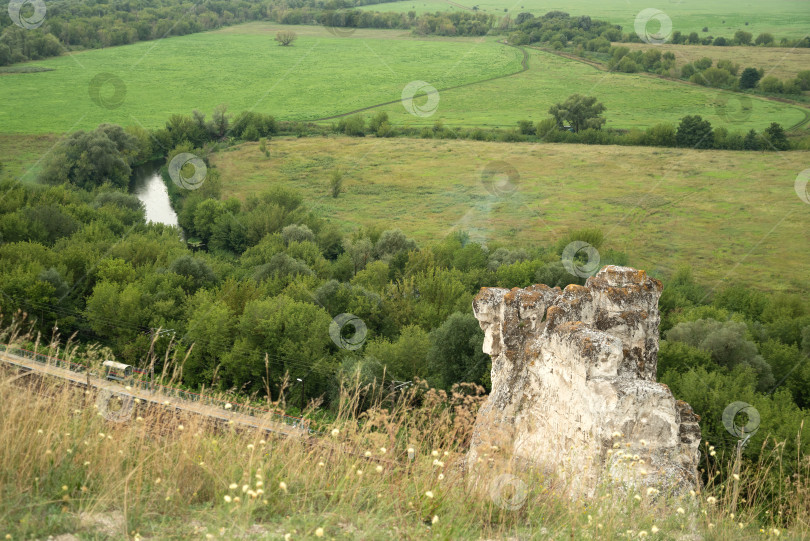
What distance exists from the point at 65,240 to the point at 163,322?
53.9 ft

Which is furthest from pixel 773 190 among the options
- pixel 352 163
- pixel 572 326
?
pixel 572 326

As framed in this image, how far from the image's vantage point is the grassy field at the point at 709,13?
154625mm

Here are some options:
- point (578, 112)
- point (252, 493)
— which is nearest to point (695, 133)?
point (578, 112)

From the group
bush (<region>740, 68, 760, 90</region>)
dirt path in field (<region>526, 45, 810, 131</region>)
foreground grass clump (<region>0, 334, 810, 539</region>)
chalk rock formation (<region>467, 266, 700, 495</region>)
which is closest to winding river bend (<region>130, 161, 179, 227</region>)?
chalk rock formation (<region>467, 266, 700, 495</region>)

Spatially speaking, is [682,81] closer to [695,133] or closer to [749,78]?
[749,78]

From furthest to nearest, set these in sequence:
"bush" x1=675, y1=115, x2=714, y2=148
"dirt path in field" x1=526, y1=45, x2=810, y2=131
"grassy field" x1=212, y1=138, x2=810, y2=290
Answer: "dirt path in field" x1=526, y1=45, x2=810, y2=131 < "bush" x1=675, y1=115, x2=714, y2=148 < "grassy field" x1=212, y1=138, x2=810, y2=290

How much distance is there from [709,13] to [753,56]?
56400mm

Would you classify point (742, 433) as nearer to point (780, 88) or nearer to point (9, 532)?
point (9, 532)

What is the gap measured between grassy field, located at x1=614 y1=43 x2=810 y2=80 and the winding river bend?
94221 mm

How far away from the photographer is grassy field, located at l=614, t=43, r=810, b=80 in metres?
121

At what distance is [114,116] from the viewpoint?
104375 mm

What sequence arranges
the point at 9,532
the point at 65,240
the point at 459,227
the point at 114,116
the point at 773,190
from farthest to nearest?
the point at 114,116 < the point at 773,190 < the point at 459,227 < the point at 65,240 < the point at 9,532

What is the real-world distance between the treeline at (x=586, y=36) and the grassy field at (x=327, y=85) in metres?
5.72

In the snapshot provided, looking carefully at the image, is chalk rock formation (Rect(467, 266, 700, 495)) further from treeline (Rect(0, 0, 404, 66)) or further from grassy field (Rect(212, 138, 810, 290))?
treeline (Rect(0, 0, 404, 66))
